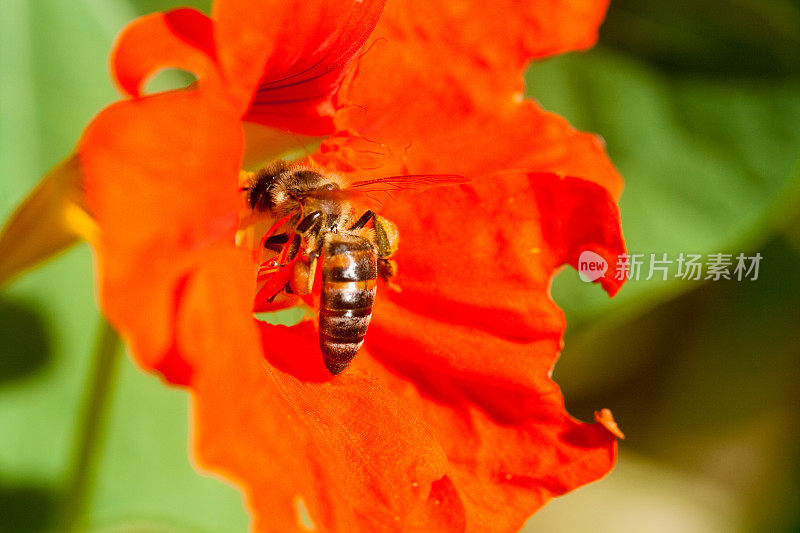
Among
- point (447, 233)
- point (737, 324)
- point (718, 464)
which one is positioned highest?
point (447, 233)

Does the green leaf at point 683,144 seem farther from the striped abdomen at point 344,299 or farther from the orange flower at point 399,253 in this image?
the striped abdomen at point 344,299

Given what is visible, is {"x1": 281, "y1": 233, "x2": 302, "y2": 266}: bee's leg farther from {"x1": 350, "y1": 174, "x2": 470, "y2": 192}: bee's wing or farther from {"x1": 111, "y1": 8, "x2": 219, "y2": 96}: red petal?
{"x1": 111, "y1": 8, "x2": 219, "y2": 96}: red petal

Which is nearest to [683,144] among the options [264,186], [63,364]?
[264,186]

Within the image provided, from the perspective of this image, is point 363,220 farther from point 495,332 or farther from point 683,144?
point 683,144

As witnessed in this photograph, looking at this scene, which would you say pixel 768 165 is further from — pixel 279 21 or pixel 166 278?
pixel 166 278

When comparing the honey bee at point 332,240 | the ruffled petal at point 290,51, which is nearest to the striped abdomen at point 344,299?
the honey bee at point 332,240

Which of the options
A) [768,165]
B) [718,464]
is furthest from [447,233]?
[718,464]
